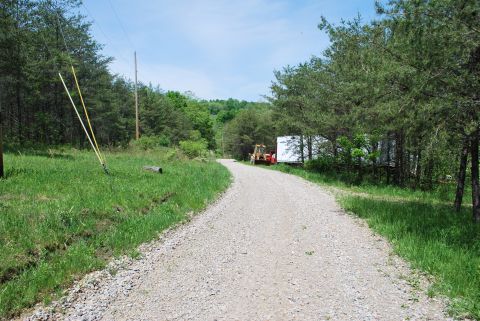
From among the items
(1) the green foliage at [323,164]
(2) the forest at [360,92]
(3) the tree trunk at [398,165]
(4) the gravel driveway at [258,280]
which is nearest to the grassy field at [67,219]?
(4) the gravel driveway at [258,280]

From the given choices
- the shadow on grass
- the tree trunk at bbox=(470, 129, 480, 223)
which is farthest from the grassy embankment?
the tree trunk at bbox=(470, 129, 480, 223)

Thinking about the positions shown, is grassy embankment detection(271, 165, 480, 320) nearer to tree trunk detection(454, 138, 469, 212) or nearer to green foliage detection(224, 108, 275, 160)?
tree trunk detection(454, 138, 469, 212)

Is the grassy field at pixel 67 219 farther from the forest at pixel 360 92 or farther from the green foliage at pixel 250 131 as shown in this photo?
the green foliage at pixel 250 131

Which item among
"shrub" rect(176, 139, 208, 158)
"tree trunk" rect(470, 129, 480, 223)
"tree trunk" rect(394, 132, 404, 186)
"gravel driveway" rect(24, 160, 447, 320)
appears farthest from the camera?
"shrub" rect(176, 139, 208, 158)

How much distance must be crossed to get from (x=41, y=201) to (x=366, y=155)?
15.5 m

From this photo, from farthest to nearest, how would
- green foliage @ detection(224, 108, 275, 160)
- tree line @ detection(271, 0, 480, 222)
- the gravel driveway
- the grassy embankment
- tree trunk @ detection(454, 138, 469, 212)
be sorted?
1. green foliage @ detection(224, 108, 275, 160)
2. tree trunk @ detection(454, 138, 469, 212)
3. tree line @ detection(271, 0, 480, 222)
4. the grassy embankment
5. the gravel driveway

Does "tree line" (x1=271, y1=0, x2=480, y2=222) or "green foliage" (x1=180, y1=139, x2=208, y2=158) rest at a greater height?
"tree line" (x1=271, y1=0, x2=480, y2=222)

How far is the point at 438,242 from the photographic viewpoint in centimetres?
685

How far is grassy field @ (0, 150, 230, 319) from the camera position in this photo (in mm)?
4875

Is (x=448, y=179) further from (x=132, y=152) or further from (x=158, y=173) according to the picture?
(x=132, y=152)

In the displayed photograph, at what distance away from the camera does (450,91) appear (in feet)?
26.2

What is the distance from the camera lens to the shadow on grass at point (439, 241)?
486cm

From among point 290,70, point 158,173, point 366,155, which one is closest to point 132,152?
point 158,173

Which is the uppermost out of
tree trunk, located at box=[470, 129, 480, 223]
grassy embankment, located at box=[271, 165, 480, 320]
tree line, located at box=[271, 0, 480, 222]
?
tree line, located at box=[271, 0, 480, 222]
